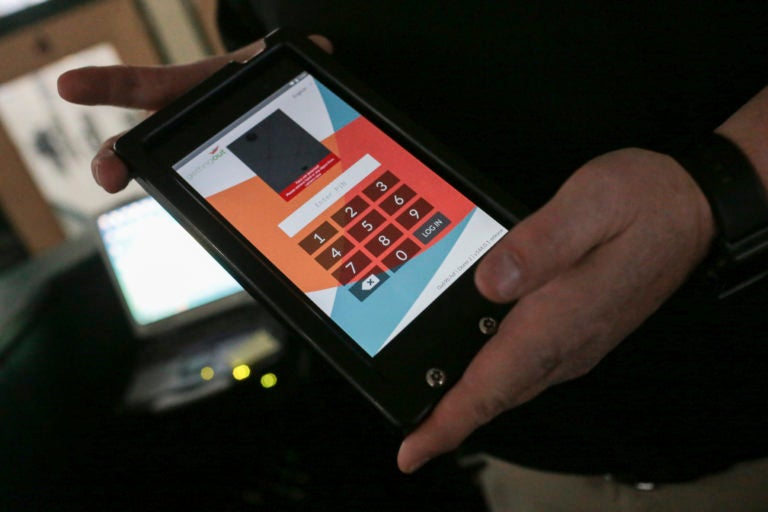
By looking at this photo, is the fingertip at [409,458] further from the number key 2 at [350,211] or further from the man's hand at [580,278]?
the number key 2 at [350,211]

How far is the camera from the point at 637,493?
0.64 meters

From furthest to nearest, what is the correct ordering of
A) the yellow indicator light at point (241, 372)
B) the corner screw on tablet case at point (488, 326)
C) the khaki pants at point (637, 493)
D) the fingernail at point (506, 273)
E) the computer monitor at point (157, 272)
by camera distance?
the computer monitor at point (157, 272) < the yellow indicator light at point (241, 372) < the khaki pants at point (637, 493) < the corner screw on tablet case at point (488, 326) < the fingernail at point (506, 273)

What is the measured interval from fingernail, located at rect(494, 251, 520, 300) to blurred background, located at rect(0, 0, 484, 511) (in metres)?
0.93

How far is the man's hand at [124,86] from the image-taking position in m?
0.52

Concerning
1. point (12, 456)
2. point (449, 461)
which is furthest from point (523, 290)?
point (12, 456)

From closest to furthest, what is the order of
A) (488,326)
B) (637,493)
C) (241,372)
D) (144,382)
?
(488,326) → (637,493) → (241,372) → (144,382)

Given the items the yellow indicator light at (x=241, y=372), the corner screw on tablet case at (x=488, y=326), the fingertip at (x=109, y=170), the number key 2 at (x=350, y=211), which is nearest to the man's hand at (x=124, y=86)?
the fingertip at (x=109, y=170)

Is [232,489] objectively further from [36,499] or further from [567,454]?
[567,454]

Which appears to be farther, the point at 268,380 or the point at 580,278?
the point at 268,380

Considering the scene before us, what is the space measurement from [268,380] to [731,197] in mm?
994

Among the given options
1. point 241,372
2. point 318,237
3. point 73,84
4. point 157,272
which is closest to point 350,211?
point 318,237

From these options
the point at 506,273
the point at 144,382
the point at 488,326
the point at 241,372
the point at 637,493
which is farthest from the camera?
the point at 144,382

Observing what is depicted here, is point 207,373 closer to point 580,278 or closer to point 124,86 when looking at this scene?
point 124,86

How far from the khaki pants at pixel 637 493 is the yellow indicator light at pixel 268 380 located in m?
0.63
